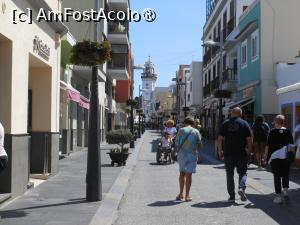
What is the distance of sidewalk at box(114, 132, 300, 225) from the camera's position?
8930mm

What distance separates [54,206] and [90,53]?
2.94 meters

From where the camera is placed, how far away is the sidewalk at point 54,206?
8422mm

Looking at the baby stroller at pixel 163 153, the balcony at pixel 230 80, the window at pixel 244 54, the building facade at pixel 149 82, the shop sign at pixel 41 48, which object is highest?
the building facade at pixel 149 82

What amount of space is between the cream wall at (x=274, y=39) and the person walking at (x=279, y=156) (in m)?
16.9

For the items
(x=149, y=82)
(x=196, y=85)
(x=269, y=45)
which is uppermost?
(x=149, y=82)

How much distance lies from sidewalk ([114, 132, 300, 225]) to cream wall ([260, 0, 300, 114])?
13285 mm

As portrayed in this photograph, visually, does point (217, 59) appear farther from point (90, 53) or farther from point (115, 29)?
point (90, 53)

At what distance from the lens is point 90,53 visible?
10.6 meters

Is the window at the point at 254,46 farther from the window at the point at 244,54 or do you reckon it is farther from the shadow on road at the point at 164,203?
the shadow on road at the point at 164,203

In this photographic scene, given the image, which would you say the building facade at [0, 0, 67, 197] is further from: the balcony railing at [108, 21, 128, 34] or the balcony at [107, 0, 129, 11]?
the balcony railing at [108, 21, 128, 34]

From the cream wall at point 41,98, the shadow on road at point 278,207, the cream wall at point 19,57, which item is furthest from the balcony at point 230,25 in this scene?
the shadow on road at point 278,207

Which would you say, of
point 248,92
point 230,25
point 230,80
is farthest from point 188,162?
point 230,25

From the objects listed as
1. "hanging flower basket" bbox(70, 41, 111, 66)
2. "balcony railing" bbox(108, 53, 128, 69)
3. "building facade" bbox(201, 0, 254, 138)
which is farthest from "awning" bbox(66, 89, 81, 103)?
"balcony railing" bbox(108, 53, 128, 69)

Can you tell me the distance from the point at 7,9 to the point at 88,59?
1.77m
